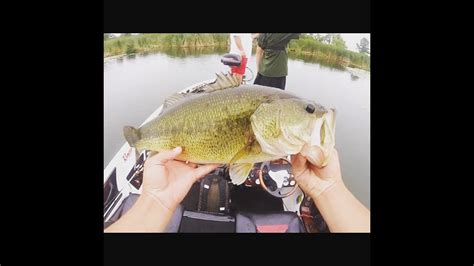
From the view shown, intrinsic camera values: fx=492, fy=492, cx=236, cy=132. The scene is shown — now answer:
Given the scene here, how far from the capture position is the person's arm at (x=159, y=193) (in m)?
3.59

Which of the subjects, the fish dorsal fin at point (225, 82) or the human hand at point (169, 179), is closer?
the fish dorsal fin at point (225, 82)

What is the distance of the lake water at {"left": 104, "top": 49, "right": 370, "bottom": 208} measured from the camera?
3.77 meters

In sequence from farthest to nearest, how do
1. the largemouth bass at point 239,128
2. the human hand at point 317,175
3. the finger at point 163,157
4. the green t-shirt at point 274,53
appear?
the green t-shirt at point 274,53
the human hand at point 317,175
the finger at point 163,157
the largemouth bass at point 239,128

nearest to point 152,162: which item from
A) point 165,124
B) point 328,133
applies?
point 165,124

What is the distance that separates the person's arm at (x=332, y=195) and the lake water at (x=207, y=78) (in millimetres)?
92

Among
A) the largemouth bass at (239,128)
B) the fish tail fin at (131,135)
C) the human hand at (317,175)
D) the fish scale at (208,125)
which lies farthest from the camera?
the human hand at (317,175)

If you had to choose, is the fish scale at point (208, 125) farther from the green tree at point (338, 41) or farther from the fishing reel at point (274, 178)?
the green tree at point (338, 41)

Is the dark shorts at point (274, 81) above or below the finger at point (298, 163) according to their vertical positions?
above

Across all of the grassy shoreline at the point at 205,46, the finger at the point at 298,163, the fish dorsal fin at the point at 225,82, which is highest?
the grassy shoreline at the point at 205,46

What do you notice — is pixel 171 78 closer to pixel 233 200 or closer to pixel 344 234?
pixel 233 200

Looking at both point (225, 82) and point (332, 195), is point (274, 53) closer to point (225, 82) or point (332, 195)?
point (225, 82)

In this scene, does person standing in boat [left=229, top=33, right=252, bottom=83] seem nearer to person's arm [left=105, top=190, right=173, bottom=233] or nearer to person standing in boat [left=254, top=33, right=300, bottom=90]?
person standing in boat [left=254, top=33, right=300, bottom=90]

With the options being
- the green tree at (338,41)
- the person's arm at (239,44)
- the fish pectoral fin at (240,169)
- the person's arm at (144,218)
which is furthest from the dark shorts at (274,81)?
the person's arm at (144,218)

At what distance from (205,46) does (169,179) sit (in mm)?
1054
